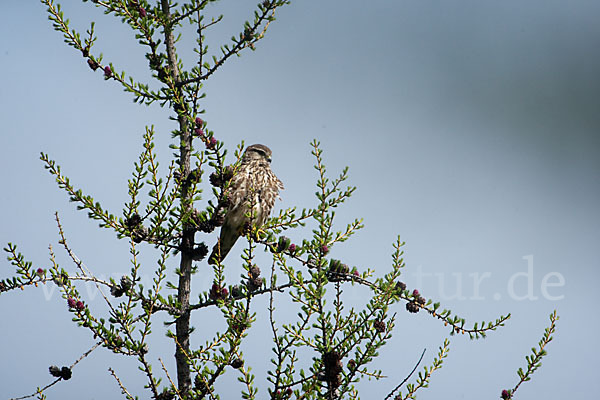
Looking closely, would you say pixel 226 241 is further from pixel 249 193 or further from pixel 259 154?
pixel 259 154

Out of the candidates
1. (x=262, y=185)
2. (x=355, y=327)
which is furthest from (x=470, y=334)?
(x=262, y=185)

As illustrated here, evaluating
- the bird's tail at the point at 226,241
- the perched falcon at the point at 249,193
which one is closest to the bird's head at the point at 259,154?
the perched falcon at the point at 249,193

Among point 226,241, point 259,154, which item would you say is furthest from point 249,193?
point 259,154

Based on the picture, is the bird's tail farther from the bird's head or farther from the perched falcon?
the bird's head

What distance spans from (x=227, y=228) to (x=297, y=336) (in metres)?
1.75

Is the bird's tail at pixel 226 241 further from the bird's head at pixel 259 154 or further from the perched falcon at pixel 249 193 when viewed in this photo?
the bird's head at pixel 259 154

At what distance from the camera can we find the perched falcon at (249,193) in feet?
14.6

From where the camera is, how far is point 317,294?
275 centimetres

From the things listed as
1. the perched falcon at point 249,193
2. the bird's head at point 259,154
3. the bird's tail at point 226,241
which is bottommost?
the bird's tail at point 226,241

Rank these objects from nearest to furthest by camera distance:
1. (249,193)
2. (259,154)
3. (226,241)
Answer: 1. (249,193)
2. (226,241)
3. (259,154)

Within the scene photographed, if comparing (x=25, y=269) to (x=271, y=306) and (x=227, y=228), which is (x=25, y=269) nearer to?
(x=271, y=306)

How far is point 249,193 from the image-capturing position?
4461 millimetres

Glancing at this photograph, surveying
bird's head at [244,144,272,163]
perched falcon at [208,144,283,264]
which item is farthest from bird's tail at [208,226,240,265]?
bird's head at [244,144,272,163]

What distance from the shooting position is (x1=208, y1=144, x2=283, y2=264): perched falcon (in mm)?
4453
